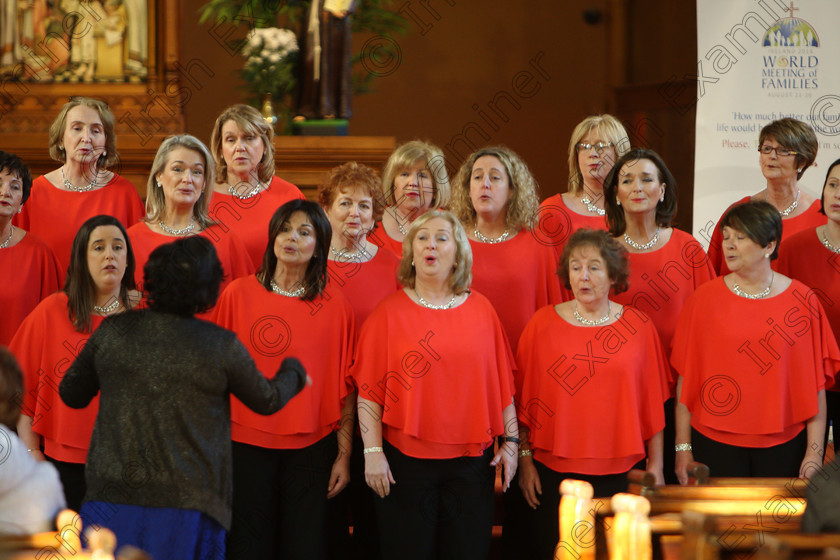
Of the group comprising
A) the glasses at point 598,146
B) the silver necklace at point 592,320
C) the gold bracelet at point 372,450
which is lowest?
the gold bracelet at point 372,450

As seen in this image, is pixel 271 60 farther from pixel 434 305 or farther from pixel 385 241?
pixel 434 305

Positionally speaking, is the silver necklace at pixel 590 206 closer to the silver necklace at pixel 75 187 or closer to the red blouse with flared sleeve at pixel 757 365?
the red blouse with flared sleeve at pixel 757 365

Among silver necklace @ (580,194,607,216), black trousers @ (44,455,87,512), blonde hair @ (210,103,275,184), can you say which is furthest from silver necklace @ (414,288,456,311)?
black trousers @ (44,455,87,512)

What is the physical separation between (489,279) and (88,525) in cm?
173

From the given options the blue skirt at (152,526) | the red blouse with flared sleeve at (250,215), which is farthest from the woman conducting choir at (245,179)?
the blue skirt at (152,526)

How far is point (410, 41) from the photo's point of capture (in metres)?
7.20

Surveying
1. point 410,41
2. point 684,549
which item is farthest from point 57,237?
point 410,41

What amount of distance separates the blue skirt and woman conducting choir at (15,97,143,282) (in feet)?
5.16

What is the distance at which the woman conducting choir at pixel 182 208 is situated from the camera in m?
3.70

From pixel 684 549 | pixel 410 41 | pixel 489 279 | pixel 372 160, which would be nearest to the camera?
pixel 684 549

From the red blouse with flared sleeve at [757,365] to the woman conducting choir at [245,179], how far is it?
167cm

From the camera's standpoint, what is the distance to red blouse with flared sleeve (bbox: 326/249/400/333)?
3.75 metres

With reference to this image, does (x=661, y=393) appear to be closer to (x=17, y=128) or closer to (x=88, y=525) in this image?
(x=88, y=525)

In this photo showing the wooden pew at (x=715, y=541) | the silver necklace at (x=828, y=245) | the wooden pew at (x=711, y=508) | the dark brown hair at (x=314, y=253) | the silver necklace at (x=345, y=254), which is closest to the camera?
the wooden pew at (x=715, y=541)
